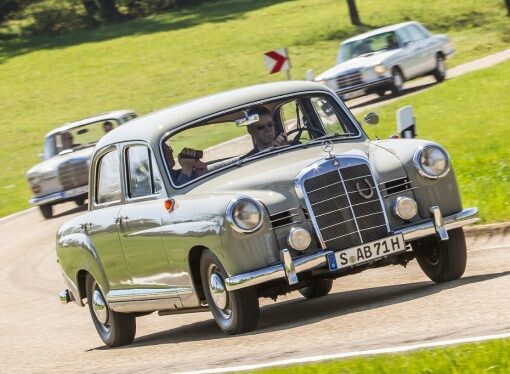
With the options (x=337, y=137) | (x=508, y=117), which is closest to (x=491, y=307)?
(x=337, y=137)

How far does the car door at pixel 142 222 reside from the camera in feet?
34.0

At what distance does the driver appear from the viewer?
10.6m

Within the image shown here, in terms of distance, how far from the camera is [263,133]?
10680mm

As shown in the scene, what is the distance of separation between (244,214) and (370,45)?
27.0 metres

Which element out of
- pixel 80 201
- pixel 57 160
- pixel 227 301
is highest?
pixel 227 301

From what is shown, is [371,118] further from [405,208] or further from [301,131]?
[405,208]

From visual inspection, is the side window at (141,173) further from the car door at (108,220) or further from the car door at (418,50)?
the car door at (418,50)

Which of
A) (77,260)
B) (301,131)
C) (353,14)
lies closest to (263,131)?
(301,131)

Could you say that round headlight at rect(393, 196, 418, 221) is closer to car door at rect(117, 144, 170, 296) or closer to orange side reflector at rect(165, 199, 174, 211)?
orange side reflector at rect(165, 199, 174, 211)

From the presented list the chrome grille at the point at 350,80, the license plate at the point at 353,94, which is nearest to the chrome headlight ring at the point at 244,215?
the license plate at the point at 353,94

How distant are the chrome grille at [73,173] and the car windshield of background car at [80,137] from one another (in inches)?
20.6

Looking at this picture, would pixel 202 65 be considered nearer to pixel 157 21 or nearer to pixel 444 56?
pixel 157 21

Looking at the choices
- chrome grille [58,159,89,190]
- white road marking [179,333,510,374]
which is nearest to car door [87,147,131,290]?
white road marking [179,333,510,374]

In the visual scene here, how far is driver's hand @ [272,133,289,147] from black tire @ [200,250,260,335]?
1.39 meters
